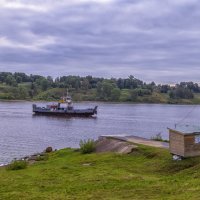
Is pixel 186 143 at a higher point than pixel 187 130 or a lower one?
lower

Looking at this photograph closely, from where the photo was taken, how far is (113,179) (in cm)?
1709

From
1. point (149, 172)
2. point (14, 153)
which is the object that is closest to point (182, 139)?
point (149, 172)

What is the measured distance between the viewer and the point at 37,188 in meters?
15.7

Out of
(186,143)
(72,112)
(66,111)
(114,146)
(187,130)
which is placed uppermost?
(187,130)

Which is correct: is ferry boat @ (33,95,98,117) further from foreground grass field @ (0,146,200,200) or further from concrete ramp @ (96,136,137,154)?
foreground grass field @ (0,146,200,200)

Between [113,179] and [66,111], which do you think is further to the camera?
[66,111]

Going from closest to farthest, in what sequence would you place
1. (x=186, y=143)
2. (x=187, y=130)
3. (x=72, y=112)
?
(x=186, y=143), (x=187, y=130), (x=72, y=112)

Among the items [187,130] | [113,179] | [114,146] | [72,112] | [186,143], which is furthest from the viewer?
[72,112]

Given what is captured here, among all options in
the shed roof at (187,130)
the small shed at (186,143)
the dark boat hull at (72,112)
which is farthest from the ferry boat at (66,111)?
the small shed at (186,143)

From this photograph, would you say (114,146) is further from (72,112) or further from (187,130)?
(72,112)

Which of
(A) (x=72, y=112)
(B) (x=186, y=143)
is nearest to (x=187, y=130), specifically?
(B) (x=186, y=143)

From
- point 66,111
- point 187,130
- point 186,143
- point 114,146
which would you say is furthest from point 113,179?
point 66,111

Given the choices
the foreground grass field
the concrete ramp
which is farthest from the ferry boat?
the foreground grass field

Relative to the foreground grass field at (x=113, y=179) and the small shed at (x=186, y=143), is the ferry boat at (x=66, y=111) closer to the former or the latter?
the foreground grass field at (x=113, y=179)
